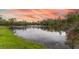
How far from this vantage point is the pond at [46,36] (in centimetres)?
194

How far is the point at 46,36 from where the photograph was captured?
1.94 metres

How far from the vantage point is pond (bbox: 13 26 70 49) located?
194 centimetres

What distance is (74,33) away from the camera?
6.36 feet

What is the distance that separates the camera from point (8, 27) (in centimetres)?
197

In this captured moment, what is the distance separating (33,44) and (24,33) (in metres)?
0.15
